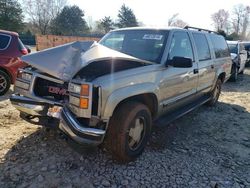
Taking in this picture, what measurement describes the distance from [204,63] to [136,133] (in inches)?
107

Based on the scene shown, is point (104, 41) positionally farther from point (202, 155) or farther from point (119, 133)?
point (202, 155)

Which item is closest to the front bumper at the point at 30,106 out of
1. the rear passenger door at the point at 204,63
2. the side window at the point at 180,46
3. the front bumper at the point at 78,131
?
the front bumper at the point at 78,131

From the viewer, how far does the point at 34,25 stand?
200ft

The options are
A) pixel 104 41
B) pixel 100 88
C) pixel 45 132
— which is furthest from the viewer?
pixel 104 41

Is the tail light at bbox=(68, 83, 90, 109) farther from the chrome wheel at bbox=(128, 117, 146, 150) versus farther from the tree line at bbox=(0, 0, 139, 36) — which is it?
the tree line at bbox=(0, 0, 139, 36)

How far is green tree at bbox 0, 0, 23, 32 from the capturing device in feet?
133

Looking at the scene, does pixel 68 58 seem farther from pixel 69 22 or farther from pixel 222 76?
pixel 69 22

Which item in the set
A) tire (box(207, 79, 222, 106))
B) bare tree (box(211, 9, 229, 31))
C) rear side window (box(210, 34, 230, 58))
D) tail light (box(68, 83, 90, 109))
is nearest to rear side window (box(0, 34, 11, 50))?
tail light (box(68, 83, 90, 109))

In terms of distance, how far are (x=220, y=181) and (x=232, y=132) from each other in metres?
2.09

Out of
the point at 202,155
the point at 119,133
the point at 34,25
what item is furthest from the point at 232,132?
the point at 34,25

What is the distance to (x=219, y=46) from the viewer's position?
6.98 metres

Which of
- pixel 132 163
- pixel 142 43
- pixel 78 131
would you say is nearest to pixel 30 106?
pixel 78 131

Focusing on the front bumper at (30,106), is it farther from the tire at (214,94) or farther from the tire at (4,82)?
the tire at (214,94)

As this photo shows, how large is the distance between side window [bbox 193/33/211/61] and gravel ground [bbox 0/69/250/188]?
5.07 feet
